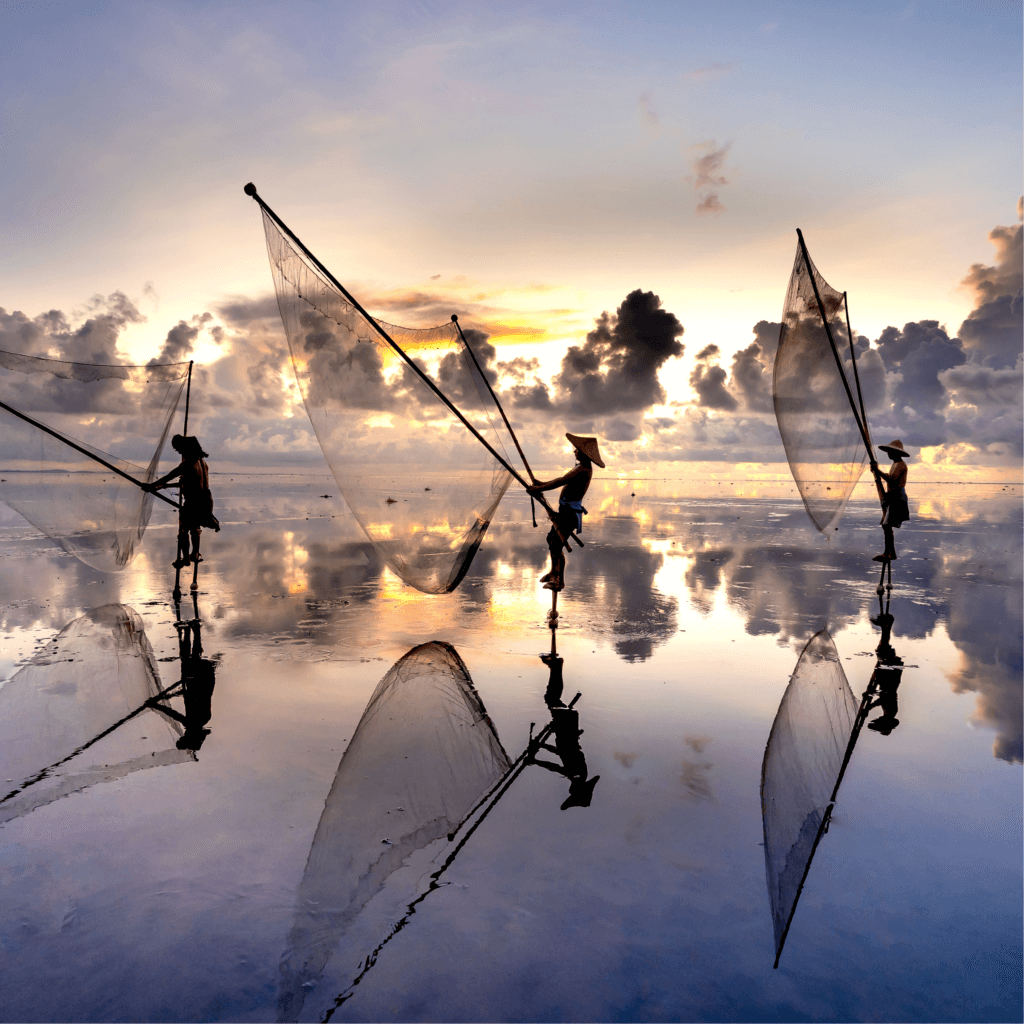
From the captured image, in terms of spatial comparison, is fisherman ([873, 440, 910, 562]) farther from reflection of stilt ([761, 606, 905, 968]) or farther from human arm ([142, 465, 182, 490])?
human arm ([142, 465, 182, 490])

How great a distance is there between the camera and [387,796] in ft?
14.1

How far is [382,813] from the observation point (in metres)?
4.11

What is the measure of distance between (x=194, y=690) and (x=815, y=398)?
7.97 m

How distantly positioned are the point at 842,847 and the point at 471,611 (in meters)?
6.58

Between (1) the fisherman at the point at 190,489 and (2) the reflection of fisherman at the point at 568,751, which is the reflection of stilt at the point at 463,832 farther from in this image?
(1) the fisherman at the point at 190,489

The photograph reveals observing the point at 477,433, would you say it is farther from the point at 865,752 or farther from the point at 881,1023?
the point at 881,1023

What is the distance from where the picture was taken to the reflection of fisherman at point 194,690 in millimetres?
5312

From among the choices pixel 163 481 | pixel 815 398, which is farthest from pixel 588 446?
pixel 163 481

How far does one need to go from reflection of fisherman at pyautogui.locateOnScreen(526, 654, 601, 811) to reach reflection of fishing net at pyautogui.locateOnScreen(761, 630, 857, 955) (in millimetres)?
1083

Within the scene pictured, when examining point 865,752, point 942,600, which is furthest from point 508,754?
point 942,600

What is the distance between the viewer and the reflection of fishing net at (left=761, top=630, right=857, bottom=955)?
3582 millimetres

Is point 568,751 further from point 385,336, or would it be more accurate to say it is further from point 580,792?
point 385,336

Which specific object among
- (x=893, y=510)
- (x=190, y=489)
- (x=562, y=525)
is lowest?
(x=562, y=525)

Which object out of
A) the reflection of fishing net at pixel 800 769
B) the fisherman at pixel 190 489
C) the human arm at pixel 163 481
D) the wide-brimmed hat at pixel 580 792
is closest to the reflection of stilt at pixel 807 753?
the reflection of fishing net at pixel 800 769
